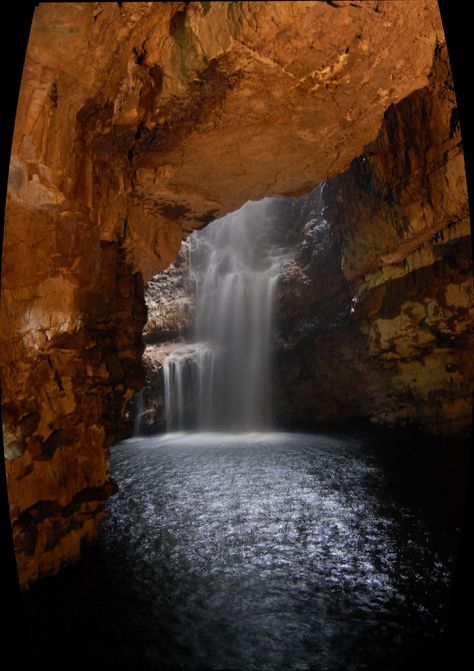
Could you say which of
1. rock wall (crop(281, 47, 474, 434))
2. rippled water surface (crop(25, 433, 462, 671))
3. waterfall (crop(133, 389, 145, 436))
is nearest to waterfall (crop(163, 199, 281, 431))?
waterfall (crop(133, 389, 145, 436))

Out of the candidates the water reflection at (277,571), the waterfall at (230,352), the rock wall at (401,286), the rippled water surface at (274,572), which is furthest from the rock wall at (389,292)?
the water reflection at (277,571)

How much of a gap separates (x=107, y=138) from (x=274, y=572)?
22.5 ft

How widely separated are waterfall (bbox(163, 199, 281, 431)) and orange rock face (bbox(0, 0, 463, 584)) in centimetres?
1341

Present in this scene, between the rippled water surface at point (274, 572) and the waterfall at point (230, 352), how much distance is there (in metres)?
9.63

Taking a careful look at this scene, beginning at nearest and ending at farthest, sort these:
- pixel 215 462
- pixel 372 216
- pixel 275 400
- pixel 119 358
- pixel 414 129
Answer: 1. pixel 119 358
2. pixel 414 129
3. pixel 215 462
4. pixel 372 216
5. pixel 275 400

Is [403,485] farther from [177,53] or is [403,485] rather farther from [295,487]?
[177,53]

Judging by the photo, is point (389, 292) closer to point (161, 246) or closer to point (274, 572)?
point (161, 246)

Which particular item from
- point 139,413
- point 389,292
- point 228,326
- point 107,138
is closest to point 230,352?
point 228,326

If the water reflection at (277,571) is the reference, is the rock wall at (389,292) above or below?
→ above

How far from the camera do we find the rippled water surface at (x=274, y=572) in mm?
3986

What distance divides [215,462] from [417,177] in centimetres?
1113

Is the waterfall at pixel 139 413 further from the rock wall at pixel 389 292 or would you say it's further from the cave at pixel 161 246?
the cave at pixel 161 246

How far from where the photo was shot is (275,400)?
744 inches

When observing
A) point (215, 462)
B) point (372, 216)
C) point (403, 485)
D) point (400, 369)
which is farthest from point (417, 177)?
point (215, 462)
